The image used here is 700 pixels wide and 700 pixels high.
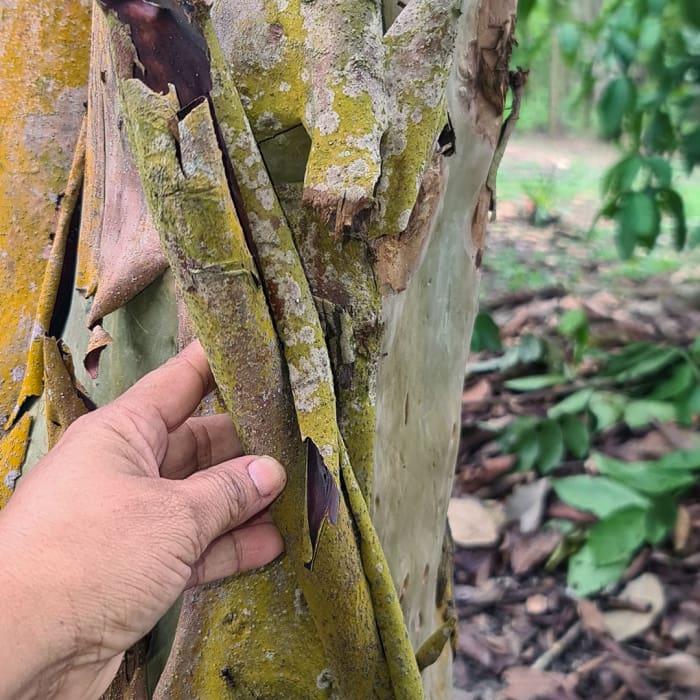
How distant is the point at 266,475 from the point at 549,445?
127cm

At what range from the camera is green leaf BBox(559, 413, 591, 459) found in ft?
5.59

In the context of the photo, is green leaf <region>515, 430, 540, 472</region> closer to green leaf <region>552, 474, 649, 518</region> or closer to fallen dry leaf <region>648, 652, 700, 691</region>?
green leaf <region>552, 474, 649, 518</region>

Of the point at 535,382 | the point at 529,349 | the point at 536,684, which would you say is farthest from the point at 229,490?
the point at 529,349

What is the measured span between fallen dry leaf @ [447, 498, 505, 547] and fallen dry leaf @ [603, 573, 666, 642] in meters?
0.30

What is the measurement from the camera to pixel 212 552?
0.64 metres

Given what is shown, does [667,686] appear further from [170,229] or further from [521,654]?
[170,229]

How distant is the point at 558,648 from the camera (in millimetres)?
1443

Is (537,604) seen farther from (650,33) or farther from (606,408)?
(650,33)

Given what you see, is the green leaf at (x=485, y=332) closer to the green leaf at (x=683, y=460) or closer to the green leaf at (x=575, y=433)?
the green leaf at (x=575, y=433)

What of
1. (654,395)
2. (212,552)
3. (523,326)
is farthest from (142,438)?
(523,326)

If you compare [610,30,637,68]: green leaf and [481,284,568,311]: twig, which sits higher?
[610,30,637,68]: green leaf

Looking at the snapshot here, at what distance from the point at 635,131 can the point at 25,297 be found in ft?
5.15

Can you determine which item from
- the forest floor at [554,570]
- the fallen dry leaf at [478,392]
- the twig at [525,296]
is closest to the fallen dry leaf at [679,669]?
the forest floor at [554,570]

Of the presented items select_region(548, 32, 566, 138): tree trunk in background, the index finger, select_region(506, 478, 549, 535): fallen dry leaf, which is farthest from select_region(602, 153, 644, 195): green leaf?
select_region(548, 32, 566, 138): tree trunk in background
